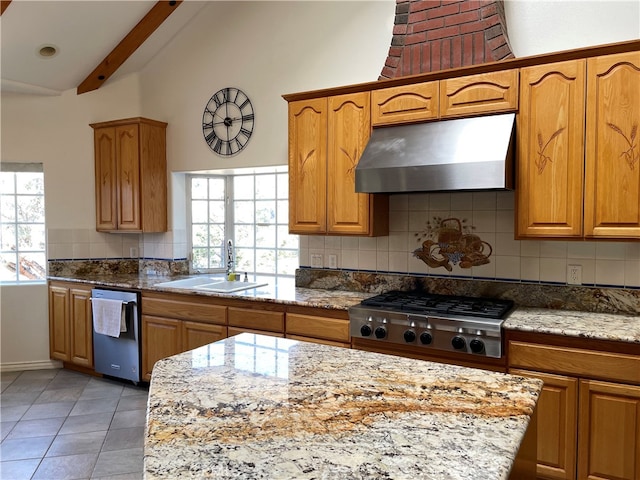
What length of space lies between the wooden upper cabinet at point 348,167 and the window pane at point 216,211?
1732 mm

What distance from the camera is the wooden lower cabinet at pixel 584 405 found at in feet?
7.15

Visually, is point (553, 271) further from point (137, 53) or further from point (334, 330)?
point (137, 53)

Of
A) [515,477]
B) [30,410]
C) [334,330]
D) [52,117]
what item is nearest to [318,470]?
[515,477]

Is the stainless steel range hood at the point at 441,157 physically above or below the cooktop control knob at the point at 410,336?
above

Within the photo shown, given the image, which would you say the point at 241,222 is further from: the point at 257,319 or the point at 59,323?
the point at 59,323

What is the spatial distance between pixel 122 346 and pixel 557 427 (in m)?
3.26

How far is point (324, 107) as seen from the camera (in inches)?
127

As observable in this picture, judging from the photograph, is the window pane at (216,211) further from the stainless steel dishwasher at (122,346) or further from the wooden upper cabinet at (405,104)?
the wooden upper cabinet at (405,104)

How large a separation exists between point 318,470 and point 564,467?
1952mm

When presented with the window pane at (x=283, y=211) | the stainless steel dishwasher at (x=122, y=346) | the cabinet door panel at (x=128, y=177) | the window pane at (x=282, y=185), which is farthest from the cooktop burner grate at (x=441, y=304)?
the cabinet door panel at (x=128, y=177)

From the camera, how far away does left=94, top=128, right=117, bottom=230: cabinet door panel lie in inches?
171

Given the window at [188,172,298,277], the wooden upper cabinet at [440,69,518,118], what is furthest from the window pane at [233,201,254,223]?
the wooden upper cabinet at [440,69,518,118]

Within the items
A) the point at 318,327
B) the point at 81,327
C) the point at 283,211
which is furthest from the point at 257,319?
the point at 81,327

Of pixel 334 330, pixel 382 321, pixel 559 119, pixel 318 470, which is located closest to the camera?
pixel 318 470
